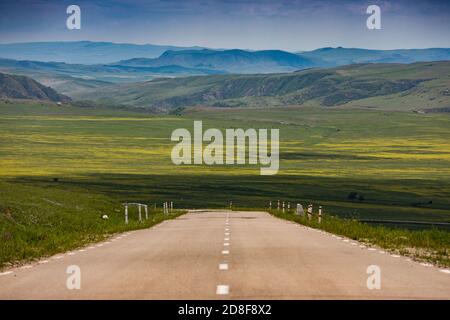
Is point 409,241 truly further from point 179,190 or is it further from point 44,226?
point 179,190

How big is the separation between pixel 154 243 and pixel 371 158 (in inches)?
6810

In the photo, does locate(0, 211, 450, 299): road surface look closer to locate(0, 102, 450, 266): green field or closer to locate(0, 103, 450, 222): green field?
locate(0, 102, 450, 266): green field

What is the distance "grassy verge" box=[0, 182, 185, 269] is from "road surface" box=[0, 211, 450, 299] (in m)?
0.95

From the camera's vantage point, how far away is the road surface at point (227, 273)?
15.9m

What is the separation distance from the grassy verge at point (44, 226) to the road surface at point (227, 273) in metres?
0.95

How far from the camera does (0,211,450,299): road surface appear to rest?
15898mm

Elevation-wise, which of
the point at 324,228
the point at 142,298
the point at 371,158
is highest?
the point at 142,298

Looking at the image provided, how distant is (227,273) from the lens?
746 inches

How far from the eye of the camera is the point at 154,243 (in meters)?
29.4

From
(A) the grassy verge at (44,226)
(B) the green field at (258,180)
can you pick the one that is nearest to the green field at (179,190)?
(A) the grassy verge at (44,226)

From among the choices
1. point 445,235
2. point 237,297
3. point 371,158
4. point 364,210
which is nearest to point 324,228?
point 445,235

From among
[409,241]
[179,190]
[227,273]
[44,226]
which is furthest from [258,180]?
[227,273]

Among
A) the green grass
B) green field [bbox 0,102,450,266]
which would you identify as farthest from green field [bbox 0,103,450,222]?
the green grass
